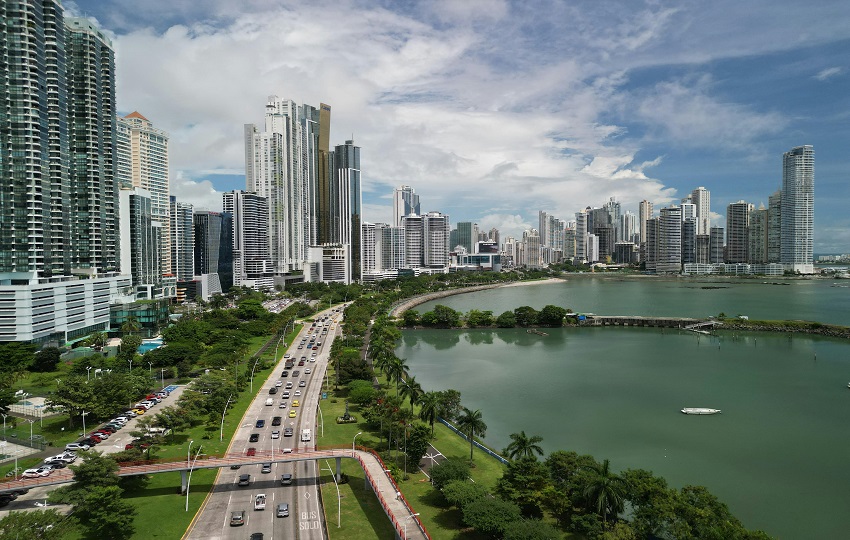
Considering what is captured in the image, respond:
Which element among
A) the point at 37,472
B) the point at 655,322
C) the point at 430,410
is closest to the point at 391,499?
the point at 430,410

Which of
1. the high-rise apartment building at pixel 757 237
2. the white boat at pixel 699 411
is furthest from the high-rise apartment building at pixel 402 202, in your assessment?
the white boat at pixel 699 411

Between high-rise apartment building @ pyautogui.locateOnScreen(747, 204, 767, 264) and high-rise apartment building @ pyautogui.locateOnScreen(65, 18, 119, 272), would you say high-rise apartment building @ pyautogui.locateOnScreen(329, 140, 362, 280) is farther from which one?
high-rise apartment building @ pyautogui.locateOnScreen(747, 204, 767, 264)

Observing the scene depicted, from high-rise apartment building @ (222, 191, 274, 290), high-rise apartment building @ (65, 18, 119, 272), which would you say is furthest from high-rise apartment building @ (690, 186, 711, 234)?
high-rise apartment building @ (65, 18, 119, 272)

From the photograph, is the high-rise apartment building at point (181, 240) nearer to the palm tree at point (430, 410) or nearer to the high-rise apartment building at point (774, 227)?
the palm tree at point (430, 410)

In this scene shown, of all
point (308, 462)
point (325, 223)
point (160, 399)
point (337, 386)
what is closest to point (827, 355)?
point (337, 386)

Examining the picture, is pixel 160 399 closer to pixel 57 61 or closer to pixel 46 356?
pixel 46 356
